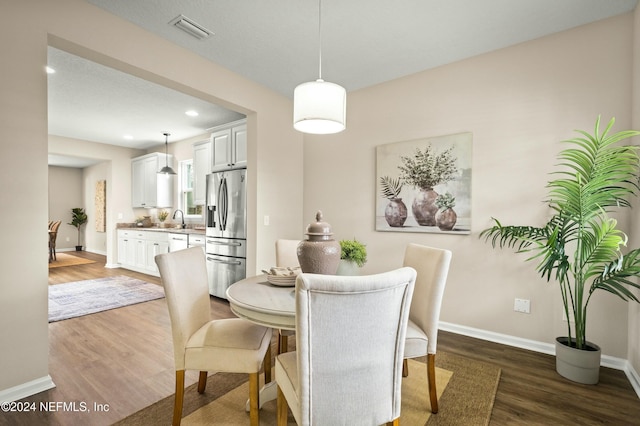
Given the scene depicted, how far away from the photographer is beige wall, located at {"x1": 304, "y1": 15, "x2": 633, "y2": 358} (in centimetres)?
235

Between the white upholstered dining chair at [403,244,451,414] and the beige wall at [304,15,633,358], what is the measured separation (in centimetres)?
129

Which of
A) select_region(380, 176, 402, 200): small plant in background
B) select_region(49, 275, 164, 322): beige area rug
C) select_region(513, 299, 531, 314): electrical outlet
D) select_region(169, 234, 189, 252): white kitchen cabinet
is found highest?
select_region(380, 176, 402, 200): small plant in background

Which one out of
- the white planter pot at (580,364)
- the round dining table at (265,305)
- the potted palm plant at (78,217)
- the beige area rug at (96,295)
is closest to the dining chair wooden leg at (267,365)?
the round dining table at (265,305)

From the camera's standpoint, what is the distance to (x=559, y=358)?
2221mm

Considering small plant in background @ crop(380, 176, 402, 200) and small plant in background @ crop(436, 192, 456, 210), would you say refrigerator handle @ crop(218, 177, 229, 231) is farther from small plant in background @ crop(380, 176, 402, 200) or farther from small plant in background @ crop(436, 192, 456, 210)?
small plant in background @ crop(436, 192, 456, 210)

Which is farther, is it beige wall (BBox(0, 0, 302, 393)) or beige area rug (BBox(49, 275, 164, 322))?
beige area rug (BBox(49, 275, 164, 322))

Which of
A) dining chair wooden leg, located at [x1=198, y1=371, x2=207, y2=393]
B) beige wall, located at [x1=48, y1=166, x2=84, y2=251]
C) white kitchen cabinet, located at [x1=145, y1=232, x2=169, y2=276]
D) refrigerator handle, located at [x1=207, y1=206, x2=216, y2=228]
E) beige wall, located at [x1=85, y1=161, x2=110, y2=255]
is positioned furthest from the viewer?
beige wall, located at [x1=48, y1=166, x2=84, y2=251]

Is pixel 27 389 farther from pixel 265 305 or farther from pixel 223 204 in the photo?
pixel 223 204

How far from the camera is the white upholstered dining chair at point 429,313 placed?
5.63 feet

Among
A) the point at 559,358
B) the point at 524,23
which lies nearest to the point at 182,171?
the point at 524,23

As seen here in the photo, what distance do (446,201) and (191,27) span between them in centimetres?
277

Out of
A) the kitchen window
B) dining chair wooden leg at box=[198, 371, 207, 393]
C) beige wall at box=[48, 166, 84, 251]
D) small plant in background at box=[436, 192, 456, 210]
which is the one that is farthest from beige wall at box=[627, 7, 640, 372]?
beige wall at box=[48, 166, 84, 251]

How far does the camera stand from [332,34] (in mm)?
2547

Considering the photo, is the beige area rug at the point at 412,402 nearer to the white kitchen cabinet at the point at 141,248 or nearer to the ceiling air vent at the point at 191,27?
the ceiling air vent at the point at 191,27
